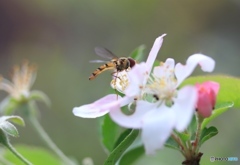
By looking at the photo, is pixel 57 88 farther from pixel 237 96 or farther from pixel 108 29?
pixel 237 96

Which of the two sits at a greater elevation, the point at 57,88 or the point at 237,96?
the point at 57,88

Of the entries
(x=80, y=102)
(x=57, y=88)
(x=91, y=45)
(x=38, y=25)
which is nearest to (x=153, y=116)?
(x=80, y=102)

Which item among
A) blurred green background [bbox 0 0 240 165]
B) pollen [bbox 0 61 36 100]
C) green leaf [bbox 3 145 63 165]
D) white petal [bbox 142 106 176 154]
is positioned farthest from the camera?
blurred green background [bbox 0 0 240 165]

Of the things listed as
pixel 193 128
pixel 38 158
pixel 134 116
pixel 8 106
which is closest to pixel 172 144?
pixel 193 128

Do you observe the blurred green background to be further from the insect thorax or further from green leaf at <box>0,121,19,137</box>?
green leaf at <box>0,121,19,137</box>

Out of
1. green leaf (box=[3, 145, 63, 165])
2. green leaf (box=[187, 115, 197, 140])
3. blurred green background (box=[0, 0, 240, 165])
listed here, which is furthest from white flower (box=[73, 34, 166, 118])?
blurred green background (box=[0, 0, 240, 165])

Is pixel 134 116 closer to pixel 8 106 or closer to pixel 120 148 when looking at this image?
pixel 120 148

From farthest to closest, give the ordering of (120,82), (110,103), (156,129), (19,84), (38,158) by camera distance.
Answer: (19,84)
(38,158)
(120,82)
(110,103)
(156,129)
